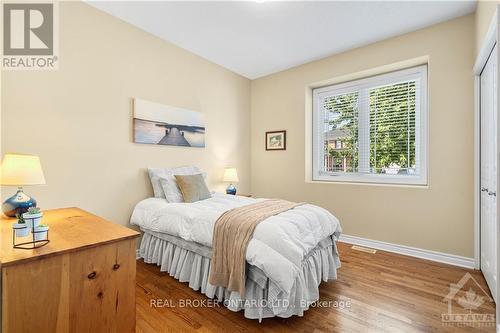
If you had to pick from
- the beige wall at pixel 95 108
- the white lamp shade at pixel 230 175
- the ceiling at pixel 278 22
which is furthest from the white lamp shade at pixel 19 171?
the white lamp shade at pixel 230 175

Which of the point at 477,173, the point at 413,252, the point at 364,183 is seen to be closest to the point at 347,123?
the point at 364,183

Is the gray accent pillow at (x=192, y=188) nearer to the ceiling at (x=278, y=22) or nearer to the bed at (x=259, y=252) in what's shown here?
the bed at (x=259, y=252)

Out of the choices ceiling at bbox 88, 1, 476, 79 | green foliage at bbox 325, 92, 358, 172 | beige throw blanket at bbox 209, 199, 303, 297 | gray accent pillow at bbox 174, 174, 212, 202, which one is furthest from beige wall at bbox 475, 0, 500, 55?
gray accent pillow at bbox 174, 174, 212, 202

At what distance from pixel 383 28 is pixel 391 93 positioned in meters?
0.83

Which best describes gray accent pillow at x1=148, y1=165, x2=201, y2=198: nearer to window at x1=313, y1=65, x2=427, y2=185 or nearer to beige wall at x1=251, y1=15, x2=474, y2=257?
beige wall at x1=251, y1=15, x2=474, y2=257

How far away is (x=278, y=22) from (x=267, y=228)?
2330mm

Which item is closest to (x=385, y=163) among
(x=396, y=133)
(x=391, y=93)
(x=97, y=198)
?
(x=396, y=133)

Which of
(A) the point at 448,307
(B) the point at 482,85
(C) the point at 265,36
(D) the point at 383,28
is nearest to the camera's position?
(A) the point at 448,307

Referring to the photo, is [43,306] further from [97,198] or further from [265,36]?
[265,36]

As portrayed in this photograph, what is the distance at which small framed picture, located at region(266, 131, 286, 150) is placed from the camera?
409 centimetres

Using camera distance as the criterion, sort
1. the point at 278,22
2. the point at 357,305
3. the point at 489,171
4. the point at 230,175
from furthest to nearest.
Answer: the point at 230,175 → the point at 278,22 → the point at 489,171 → the point at 357,305

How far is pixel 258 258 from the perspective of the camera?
1.63 metres

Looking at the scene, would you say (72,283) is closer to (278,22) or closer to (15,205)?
(15,205)

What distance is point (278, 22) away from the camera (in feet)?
8.95
